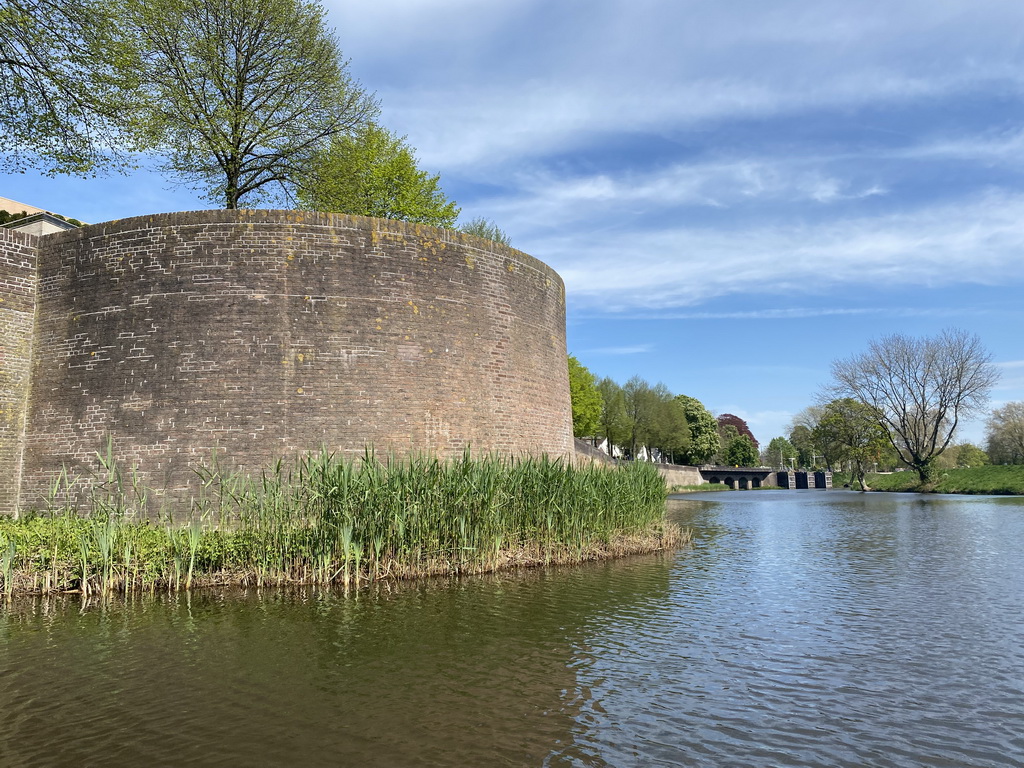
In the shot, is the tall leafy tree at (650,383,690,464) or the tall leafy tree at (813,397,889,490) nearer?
the tall leafy tree at (813,397,889,490)

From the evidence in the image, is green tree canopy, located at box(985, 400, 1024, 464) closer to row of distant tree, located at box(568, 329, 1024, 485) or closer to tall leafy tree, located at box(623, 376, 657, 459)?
row of distant tree, located at box(568, 329, 1024, 485)

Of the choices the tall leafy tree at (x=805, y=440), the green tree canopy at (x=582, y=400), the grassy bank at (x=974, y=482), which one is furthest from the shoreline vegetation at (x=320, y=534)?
the tall leafy tree at (x=805, y=440)

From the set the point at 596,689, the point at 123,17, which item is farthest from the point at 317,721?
the point at 123,17

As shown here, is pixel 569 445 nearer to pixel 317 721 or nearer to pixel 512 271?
pixel 512 271

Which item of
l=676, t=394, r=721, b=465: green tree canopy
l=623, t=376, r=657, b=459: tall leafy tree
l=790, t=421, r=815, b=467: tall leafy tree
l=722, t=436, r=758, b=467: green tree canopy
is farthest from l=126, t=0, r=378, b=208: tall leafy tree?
l=722, t=436, r=758, b=467: green tree canopy

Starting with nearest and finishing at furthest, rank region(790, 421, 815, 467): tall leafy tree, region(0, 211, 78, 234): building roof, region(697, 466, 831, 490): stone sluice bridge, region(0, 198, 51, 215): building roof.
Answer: region(0, 211, 78, 234): building roof < region(0, 198, 51, 215): building roof < region(790, 421, 815, 467): tall leafy tree < region(697, 466, 831, 490): stone sluice bridge

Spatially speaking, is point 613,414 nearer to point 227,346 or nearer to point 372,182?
point 372,182

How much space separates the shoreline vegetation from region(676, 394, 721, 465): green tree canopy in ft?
224

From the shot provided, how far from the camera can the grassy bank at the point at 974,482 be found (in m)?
39.8

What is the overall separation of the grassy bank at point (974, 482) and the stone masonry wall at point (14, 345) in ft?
144

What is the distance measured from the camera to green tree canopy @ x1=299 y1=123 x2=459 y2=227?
781 inches

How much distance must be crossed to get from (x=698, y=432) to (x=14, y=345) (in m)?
72.3

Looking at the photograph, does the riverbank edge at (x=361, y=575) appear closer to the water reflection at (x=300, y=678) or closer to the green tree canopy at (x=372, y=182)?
the water reflection at (x=300, y=678)

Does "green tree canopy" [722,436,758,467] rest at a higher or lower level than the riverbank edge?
higher
